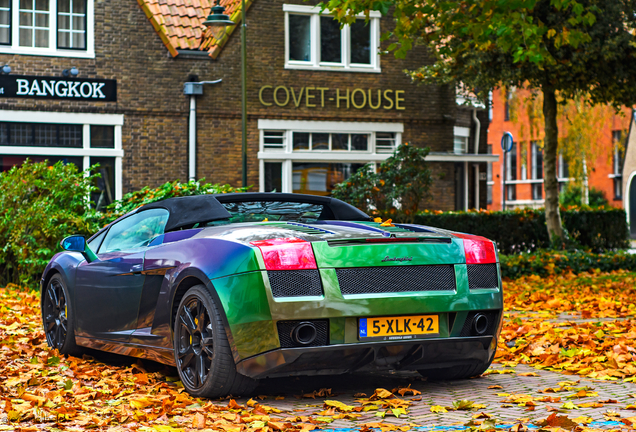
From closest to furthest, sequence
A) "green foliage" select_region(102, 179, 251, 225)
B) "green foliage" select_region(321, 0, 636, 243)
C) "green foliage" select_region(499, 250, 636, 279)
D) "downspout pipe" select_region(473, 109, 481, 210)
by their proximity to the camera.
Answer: "green foliage" select_region(102, 179, 251, 225) → "green foliage" select_region(321, 0, 636, 243) → "green foliage" select_region(499, 250, 636, 279) → "downspout pipe" select_region(473, 109, 481, 210)

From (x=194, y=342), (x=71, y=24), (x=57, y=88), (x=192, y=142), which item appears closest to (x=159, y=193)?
(x=194, y=342)

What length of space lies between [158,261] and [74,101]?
15232 mm

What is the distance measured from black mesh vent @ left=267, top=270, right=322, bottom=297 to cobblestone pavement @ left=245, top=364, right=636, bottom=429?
2.30ft

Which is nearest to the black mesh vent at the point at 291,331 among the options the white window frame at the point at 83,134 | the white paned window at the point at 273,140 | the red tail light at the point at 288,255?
the red tail light at the point at 288,255

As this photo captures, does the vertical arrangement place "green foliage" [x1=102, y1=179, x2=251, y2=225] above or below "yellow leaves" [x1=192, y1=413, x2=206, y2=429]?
above

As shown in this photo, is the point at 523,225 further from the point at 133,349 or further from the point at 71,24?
the point at 133,349

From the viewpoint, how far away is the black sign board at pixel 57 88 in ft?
63.6

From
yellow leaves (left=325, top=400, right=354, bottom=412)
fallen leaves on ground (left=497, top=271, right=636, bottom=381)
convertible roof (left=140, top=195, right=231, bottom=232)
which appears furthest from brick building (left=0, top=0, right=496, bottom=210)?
yellow leaves (left=325, top=400, right=354, bottom=412)

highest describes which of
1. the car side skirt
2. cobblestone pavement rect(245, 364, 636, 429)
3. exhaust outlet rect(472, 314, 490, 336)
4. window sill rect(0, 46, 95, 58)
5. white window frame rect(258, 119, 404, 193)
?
window sill rect(0, 46, 95, 58)

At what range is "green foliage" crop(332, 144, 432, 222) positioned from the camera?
53.1 feet

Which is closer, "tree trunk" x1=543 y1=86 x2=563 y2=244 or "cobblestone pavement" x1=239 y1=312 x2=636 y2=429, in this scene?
"cobblestone pavement" x1=239 y1=312 x2=636 y2=429

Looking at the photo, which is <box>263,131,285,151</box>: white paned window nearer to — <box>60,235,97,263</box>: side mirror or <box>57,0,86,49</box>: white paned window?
<box>57,0,86,49</box>: white paned window

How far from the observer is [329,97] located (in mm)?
21922

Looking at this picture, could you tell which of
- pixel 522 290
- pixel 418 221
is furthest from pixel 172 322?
pixel 418 221
